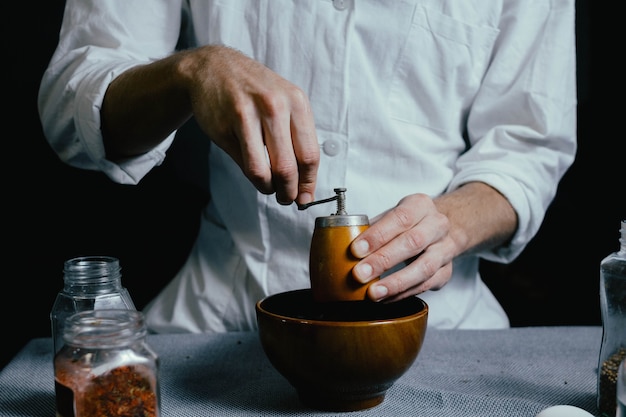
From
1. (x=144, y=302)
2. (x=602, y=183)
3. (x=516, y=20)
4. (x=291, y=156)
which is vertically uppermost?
(x=516, y=20)

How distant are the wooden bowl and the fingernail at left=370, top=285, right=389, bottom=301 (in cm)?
4

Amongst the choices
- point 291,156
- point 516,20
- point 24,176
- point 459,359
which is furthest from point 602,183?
point 24,176

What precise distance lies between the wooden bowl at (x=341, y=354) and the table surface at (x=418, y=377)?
22mm

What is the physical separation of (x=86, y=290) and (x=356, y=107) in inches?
19.0

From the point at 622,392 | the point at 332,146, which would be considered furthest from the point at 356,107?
the point at 622,392

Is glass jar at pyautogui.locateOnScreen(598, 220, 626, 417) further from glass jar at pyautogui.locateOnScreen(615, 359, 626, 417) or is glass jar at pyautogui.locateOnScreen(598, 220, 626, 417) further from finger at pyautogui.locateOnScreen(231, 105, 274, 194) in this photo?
finger at pyautogui.locateOnScreen(231, 105, 274, 194)

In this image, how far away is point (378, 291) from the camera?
703 millimetres

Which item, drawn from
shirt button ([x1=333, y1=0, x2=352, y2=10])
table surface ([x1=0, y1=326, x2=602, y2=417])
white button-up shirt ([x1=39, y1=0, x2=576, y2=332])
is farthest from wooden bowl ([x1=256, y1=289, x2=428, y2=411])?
shirt button ([x1=333, y1=0, x2=352, y2=10])

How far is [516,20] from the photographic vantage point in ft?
3.47

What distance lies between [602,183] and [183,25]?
107cm

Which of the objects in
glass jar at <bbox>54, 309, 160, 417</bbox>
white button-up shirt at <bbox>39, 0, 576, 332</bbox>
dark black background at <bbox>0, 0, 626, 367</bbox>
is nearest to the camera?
glass jar at <bbox>54, 309, 160, 417</bbox>

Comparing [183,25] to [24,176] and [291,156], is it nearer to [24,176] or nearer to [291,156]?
[291,156]

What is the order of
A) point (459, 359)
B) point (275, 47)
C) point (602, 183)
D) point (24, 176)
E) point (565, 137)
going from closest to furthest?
point (459, 359) < point (275, 47) < point (565, 137) < point (24, 176) < point (602, 183)

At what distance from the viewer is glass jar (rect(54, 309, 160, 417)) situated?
0.54 meters
